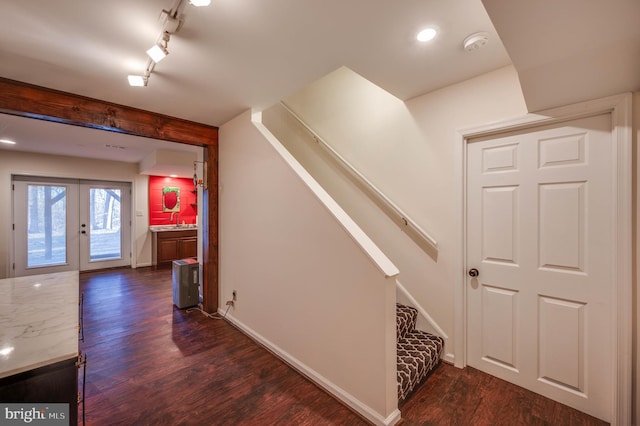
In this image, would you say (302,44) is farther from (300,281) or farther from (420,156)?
(300,281)

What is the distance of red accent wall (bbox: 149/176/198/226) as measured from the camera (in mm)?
6449

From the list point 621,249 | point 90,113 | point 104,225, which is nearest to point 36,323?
point 90,113

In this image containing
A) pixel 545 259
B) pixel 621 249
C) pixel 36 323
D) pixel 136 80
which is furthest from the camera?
pixel 136 80

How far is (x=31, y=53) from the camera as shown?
1.79 meters

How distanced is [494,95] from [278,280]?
2.38 metres

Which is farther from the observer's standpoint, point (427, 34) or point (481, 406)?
point (481, 406)

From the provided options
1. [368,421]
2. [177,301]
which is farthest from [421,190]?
[177,301]

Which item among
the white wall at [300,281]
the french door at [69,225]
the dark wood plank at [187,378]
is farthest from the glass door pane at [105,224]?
the white wall at [300,281]

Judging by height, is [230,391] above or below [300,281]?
below

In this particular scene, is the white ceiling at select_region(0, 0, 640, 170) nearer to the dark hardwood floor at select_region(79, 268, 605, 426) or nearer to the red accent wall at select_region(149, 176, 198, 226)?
the dark hardwood floor at select_region(79, 268, 605, 426)

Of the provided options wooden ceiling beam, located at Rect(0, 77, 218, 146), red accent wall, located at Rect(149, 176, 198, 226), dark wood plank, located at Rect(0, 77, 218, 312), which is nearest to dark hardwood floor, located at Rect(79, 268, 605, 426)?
dark wood plank, located at Rect(0, 77, 218, 312)

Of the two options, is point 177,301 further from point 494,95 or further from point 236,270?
point 494,95

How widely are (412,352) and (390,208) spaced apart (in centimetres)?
128

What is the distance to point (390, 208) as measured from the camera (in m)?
2.62
